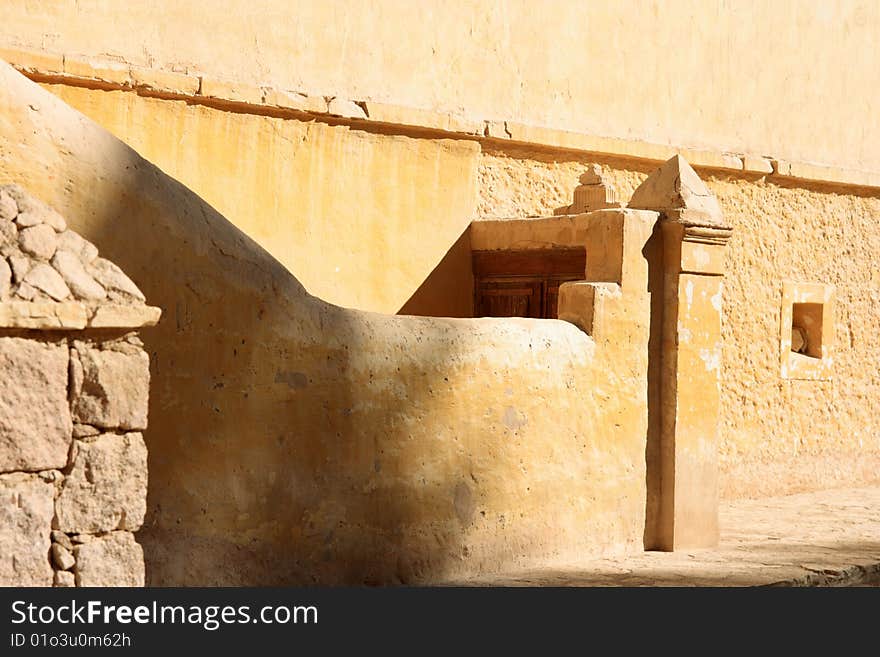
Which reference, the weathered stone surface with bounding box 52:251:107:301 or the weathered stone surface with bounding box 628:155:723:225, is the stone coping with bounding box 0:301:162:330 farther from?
the weathered stone surface with bounding box 628:155:723:225

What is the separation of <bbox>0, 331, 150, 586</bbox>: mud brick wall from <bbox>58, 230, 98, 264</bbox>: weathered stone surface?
0.29 meters

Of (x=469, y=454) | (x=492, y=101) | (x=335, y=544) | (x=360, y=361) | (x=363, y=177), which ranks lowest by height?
(x=335, y=544)

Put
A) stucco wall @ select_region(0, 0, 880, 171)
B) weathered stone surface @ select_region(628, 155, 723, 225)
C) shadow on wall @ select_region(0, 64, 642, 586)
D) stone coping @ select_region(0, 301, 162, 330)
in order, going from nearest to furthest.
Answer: stone coping @ select_region(0, 301, 162, 330), shadow on wall @ select_region(0, 64, 642, 586), weathered stone surface @ select_region(628, 155, 723, 225), stucco wall @ select_region(0, 0, 880, 171)

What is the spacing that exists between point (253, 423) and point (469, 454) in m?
1.30

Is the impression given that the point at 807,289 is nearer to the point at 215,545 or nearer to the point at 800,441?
the point at 800,441

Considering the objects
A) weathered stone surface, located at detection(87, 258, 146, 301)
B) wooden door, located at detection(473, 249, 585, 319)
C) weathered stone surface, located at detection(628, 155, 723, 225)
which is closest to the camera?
weathered stone surface, located at detection(87, 258, 146, 301)

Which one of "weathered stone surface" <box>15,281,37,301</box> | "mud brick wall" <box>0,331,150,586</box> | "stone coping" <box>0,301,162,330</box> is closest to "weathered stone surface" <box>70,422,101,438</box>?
"mud brick wall" <box>0,331,150,586</box>

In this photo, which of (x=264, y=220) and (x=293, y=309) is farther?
(x=264, y=220)

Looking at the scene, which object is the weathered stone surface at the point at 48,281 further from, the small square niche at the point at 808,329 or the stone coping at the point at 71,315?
the small square niche at the point at 808,329

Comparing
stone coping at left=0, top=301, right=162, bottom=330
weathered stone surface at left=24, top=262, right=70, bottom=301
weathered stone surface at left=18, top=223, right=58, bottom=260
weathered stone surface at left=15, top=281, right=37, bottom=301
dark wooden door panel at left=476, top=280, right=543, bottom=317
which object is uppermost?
dark wooden door panel at left=476, top=280, right=543, bottom=317

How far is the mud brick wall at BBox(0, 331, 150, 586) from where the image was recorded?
411 cm

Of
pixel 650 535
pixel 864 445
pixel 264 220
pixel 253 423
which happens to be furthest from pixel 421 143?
pixel 864 445

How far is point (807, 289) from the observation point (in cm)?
1140

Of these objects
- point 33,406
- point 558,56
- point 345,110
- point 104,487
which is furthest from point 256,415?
point 558,56
